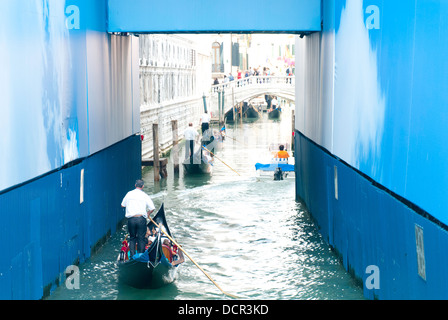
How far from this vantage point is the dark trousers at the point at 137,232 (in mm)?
10312

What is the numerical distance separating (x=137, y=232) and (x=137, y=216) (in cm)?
26

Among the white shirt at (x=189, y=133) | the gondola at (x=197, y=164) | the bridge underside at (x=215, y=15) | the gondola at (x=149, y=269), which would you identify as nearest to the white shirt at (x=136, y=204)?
the gondola at (x=149, y=269)

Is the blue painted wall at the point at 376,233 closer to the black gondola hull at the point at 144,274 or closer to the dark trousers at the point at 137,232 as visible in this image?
the black gondola hull at the point at 144,274

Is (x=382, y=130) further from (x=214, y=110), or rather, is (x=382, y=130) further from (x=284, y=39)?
(x=284, y=39)

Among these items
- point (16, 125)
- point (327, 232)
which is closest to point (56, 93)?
point (16, 125)

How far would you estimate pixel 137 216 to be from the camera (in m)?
10.3

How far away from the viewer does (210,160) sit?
22.0m

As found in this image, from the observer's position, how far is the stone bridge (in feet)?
139

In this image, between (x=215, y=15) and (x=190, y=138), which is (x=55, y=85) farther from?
(x=190, y=138)

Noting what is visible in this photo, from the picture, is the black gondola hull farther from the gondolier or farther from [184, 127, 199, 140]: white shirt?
[184, 127, 199, 140]: white shirt

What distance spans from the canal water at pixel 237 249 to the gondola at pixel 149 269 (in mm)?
136

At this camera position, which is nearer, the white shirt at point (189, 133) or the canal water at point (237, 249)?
the canal water at point (237, 249)

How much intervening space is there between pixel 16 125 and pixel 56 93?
179cm

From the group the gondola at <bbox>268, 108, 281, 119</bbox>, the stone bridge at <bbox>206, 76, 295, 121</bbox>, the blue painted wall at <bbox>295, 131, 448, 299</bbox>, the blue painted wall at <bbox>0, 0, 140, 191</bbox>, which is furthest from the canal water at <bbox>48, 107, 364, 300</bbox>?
the gondola at <bbox>268, 108, 281, 119</bbox>
